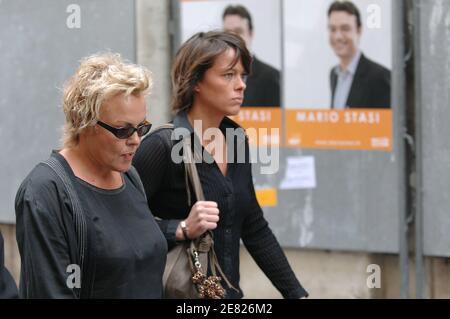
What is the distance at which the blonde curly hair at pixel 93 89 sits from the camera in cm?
304

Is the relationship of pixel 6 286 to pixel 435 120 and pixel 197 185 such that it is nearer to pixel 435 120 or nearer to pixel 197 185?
pixel 197 185

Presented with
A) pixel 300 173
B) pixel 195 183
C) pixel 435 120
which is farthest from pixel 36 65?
pixel 195 183

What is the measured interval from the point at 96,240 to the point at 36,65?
4.01 metres

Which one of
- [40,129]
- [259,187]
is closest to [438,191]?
[259,187]

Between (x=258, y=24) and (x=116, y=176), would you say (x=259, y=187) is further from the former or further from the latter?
(x=116, y=176)

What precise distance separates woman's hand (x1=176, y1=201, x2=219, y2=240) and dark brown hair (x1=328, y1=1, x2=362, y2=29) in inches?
93.2

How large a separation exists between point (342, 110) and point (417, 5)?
759 millimetres

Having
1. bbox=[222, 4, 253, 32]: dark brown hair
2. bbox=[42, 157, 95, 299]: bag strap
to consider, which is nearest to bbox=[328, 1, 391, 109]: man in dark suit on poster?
bbox=[222, 4, 253, 32]: dark brown hair

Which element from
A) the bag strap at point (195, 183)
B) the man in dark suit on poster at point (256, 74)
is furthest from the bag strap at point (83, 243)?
the man in dark suit on poster at point (256, 74)

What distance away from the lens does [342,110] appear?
19.1 feet

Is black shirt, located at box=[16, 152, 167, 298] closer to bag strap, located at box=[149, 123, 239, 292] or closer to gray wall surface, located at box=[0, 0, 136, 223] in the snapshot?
bag strap, located at box=[149, 123, 239, 292]

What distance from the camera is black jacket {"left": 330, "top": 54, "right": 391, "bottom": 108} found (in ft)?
18.7

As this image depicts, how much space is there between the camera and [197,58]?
4.00m

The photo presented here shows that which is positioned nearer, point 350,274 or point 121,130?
point 121,130
